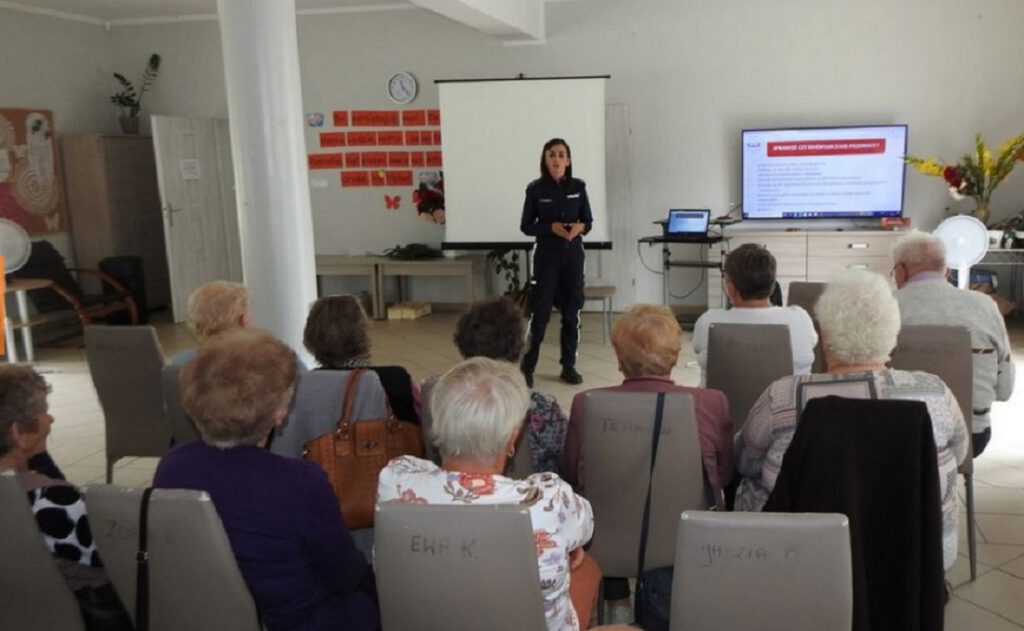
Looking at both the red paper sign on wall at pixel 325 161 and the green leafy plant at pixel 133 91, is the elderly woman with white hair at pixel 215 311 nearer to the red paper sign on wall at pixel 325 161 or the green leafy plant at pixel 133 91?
the red paper sign on wall at pixel 325 161

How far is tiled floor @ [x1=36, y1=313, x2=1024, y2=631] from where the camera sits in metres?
2.95

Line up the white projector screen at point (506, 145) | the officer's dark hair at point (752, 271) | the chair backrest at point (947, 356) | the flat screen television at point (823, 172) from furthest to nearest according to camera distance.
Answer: the white projector screen at point (506, 145) → the flat screen television at point (823, 172) → the officer's dark hair at point (752, 271) → the chair backrest at point (947, 356)

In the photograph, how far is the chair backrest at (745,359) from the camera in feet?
10.6

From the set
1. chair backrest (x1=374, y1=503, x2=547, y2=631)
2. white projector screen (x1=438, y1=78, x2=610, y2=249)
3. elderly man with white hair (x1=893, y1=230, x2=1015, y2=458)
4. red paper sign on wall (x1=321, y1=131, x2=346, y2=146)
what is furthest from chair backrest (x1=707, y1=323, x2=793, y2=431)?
red paper sign on wall (x1=321, y1=131, x2=346, y2=146)

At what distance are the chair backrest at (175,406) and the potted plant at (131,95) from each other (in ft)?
21.2

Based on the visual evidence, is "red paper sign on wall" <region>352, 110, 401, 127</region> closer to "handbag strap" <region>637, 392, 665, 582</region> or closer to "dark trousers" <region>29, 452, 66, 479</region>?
"dark trousers" <region>29, 452, 66, 479</region>

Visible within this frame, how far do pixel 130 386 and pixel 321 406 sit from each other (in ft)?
5.18

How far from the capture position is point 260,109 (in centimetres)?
405

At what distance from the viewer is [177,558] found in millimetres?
1784

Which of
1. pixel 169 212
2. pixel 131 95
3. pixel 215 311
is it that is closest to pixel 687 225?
pixel 169 212

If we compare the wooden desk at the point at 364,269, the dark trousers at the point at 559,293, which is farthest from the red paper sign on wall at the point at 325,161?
the dark trousers at the point at 559,293

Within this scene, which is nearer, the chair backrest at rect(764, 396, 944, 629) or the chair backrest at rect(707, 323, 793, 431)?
the chair backrest at rect(764, 396, 944, 629)

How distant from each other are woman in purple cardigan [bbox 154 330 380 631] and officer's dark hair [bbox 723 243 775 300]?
204 centimetres

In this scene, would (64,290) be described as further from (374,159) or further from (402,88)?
(402,88)
